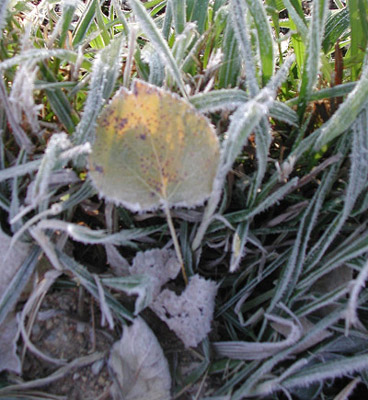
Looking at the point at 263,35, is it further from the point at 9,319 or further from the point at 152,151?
the point at 9,319

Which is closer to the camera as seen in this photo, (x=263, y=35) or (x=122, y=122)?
(x=122, y=122)

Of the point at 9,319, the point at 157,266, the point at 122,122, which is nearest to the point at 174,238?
the point at 157,266

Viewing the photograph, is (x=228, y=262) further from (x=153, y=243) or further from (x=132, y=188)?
(x=132, y=188)

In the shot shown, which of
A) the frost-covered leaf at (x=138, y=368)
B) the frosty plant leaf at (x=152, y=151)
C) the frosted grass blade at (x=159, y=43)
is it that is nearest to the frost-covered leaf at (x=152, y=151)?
the frosty plant leaf at (x=152, y=151)

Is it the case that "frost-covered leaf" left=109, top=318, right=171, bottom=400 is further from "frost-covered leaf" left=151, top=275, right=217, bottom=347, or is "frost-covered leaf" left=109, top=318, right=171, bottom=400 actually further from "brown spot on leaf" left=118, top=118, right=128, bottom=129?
"brown spot on leaf" left=118, top=118, right=128, bottom=129

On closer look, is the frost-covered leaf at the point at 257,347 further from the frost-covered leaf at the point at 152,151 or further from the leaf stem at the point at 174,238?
the frost-covered leaf at the point at 152,151

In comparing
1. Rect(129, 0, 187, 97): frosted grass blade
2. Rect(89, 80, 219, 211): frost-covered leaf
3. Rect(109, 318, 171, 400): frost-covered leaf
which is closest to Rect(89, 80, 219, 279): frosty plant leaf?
Rect(89, 80, 219, 211): frost-covered leaf
